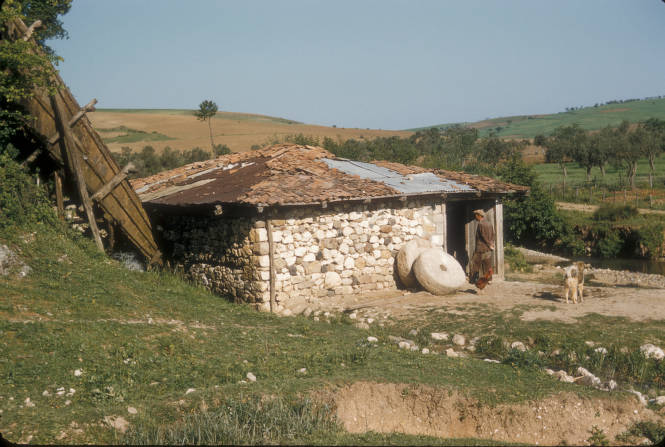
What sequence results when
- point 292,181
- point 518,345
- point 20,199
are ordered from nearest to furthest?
point 518,345
point 20,199
point 292,181

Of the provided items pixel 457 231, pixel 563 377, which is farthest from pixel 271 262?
pixel 457 231

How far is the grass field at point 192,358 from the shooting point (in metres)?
5.59

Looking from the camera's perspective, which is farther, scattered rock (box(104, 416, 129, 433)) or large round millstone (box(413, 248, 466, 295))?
large round millstone (box(413, 248, 466, 295))

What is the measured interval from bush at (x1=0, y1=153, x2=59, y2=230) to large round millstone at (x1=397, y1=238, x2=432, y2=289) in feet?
24.4

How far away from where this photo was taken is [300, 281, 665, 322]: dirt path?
10.7m

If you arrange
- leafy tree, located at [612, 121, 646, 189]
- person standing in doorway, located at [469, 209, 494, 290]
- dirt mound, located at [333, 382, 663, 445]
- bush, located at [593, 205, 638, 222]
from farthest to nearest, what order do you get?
leafy tree, located at [612, 121, 646, 189], bush, located at [593, 205, 638, 222], person standing in doorway, located at [469, 209, 494, 290], dirt mound, located at [333, 382, 663, 445]

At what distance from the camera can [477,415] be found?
6434mm

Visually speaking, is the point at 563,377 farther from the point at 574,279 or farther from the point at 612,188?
the point at 612,188

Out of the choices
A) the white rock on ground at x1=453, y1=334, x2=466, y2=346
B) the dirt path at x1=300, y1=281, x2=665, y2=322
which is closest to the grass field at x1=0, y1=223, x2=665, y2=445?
the white rock on ground at x1=453, y1=334, x2=466, y2=346

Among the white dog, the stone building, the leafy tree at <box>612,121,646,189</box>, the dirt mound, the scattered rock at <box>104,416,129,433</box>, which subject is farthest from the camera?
the leafy tree at <box>612,121,646,189</box>

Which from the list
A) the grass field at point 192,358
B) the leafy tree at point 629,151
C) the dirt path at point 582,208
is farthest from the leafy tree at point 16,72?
the leafy tree at point 629,151

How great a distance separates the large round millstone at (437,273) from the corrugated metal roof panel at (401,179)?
5.28 feet

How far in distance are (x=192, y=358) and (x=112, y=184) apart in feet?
19.2

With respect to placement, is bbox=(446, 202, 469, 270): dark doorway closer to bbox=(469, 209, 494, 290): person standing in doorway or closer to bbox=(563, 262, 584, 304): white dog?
bbox=(469, 209, 494, 290): person standing in doorway
